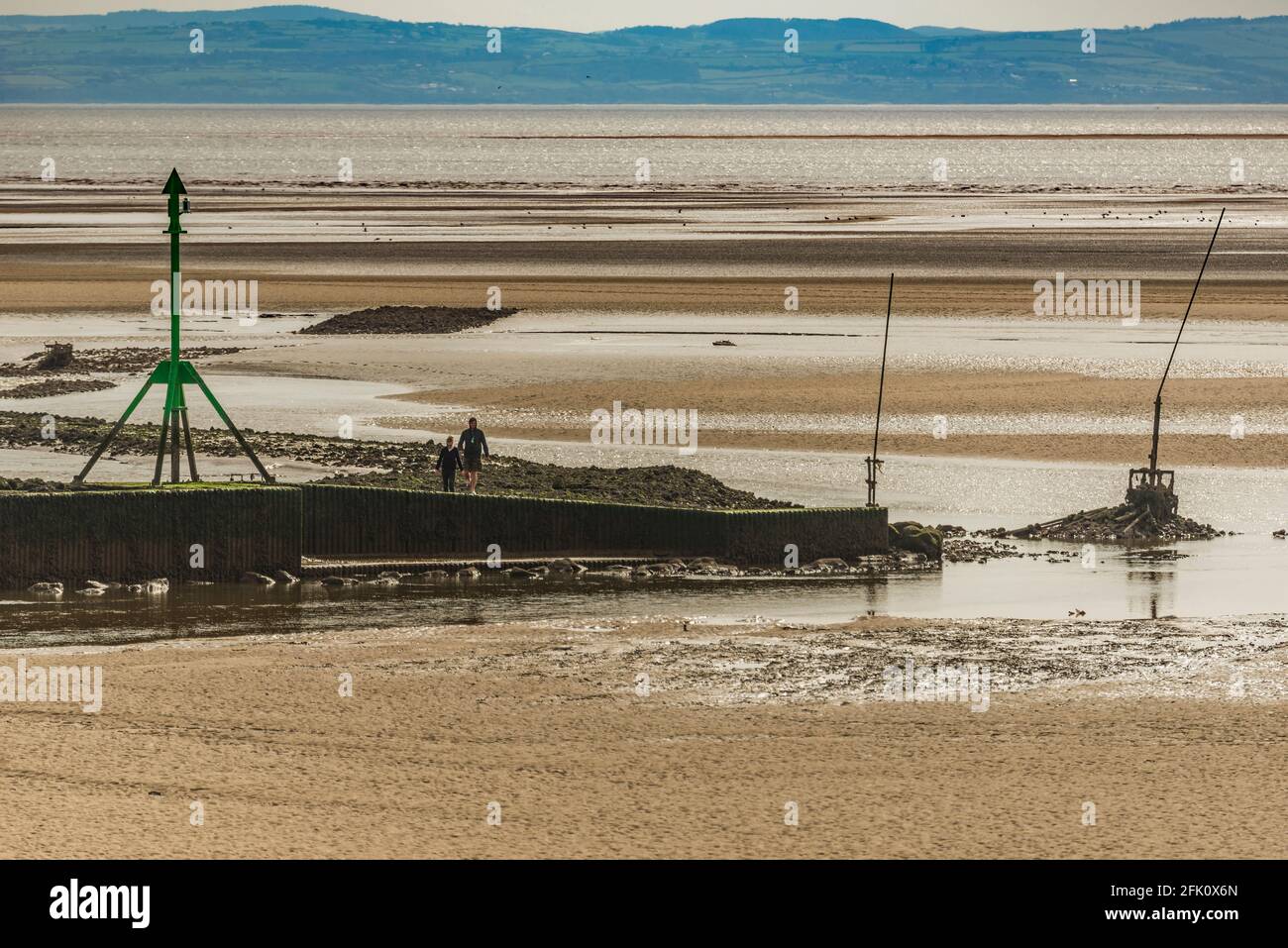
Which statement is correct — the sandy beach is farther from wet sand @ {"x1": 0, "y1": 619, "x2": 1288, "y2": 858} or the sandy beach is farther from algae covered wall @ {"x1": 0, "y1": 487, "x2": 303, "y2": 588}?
algae covered wall @ {"x1": 0, "y1": 487, "x2": 303, "y2": 588}

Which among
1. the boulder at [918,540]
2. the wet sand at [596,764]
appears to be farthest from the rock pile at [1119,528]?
the wet sand at [596,764]

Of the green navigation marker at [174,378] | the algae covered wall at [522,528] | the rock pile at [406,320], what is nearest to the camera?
the green navigation marker at [174,378]

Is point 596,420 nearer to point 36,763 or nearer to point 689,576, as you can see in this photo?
point 689,576

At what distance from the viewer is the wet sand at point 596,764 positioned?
1465 cm

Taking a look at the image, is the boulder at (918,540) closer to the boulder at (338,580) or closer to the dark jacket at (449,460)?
the dark jacket at (449,460)

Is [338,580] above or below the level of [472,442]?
below

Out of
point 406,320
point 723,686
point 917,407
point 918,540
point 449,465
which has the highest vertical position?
point 406,320

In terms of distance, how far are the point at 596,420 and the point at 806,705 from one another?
19.9m

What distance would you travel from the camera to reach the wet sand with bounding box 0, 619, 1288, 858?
577 inches

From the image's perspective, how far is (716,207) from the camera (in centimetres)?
11100

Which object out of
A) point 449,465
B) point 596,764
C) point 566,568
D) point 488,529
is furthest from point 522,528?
point 596,764

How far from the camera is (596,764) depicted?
54.7 ft

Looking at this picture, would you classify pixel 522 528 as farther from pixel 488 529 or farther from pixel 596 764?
pixel 596 764

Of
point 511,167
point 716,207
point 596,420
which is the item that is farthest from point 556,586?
point 511,167
